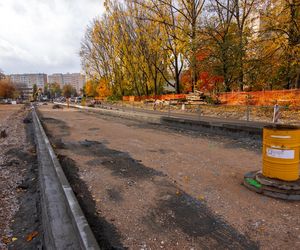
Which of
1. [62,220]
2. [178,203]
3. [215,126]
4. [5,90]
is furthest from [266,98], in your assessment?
[5,90]

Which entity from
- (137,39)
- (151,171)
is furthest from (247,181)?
(137,39)

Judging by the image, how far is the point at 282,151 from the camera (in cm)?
449

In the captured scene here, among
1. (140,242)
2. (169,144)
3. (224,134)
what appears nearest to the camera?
(140,242)

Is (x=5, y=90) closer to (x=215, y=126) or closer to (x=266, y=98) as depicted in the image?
(x=266, y=98)

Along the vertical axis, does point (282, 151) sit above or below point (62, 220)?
above

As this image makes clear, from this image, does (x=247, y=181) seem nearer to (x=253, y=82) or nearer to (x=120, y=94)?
(x=253, y=82)

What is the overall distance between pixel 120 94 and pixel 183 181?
51.5m

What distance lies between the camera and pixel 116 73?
171 feet

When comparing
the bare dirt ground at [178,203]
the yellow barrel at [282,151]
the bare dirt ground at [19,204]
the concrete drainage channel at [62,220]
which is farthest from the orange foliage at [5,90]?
the yellow barrel at [282,151]

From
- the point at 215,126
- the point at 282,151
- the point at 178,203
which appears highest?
the point at 282,151

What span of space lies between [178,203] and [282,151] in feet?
7.31

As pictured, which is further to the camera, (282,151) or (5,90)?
(5,90)

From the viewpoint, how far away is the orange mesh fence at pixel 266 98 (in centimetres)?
1646

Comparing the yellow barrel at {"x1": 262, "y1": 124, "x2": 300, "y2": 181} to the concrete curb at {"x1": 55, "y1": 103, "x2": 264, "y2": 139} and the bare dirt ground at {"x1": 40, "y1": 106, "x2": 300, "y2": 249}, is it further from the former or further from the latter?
the concrete curb at {"x1": 55, "y1": 103, "x2": 264, "y2": 139}
